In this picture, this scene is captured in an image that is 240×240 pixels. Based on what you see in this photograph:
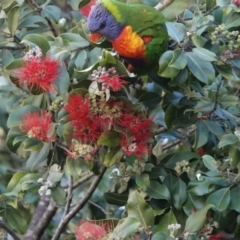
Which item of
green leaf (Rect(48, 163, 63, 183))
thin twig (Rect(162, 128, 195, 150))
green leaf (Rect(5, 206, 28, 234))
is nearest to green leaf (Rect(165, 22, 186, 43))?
thin twig (Rect(162, 128, 195, 150))

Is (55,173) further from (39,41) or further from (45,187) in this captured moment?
(39,41)

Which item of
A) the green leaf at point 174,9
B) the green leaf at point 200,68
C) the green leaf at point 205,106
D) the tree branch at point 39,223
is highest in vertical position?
the green leaf at point 174,9

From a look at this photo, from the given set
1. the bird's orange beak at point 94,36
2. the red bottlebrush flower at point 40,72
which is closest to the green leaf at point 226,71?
the bird's orange beak at point 94,36

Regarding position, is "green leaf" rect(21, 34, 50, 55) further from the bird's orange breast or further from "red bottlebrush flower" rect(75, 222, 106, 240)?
"red bottlebrush flower" rect(75, 222, 106, 240)

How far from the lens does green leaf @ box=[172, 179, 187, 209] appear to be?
1539mm

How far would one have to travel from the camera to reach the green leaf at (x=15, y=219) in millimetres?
1603

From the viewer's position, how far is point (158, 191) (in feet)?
5.04

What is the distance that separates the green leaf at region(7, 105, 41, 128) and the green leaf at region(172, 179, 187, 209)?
1.35ft

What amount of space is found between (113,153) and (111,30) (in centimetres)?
34

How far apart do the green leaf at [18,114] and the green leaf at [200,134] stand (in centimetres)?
42

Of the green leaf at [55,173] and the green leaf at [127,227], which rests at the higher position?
the green leaf at [127,227]

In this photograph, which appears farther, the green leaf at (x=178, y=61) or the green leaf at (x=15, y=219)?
the green leaf at (x=15, y=219)

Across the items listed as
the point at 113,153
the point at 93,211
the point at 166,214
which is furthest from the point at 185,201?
the point at 93,211

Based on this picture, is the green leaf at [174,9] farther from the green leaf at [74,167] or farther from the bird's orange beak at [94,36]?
the green leaf at [74,167]
